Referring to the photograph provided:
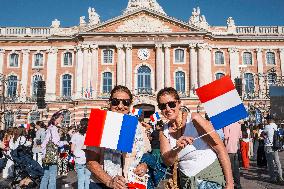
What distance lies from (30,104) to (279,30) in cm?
2797

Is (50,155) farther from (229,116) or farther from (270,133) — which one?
(270,133)

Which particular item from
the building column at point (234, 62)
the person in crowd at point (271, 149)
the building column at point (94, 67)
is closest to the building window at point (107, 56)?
the building column at point (94, 67)

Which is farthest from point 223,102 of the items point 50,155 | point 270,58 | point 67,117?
point 270,58

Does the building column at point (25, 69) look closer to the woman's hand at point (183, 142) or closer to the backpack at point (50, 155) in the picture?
the backpack at point (50, 155)

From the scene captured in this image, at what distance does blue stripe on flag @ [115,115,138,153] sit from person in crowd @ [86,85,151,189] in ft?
0.27

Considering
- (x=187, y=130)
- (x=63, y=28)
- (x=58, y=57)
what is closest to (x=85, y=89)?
(x=58, y=57)

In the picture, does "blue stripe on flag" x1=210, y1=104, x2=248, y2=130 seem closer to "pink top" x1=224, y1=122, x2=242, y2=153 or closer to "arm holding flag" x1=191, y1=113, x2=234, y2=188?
"arm holding flag" x1=191, y1=113, x2=234, y2=188

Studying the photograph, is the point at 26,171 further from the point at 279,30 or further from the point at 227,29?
the point at 279,30

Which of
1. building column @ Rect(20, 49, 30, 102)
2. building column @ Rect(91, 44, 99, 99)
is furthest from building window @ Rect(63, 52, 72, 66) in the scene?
building column @ Rect(20, 49, 30, 102)

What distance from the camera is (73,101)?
110 feet

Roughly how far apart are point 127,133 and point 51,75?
34.5m

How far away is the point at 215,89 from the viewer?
12.3 ft

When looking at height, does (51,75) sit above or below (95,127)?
above

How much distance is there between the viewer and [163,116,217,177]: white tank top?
3086 millimetres
